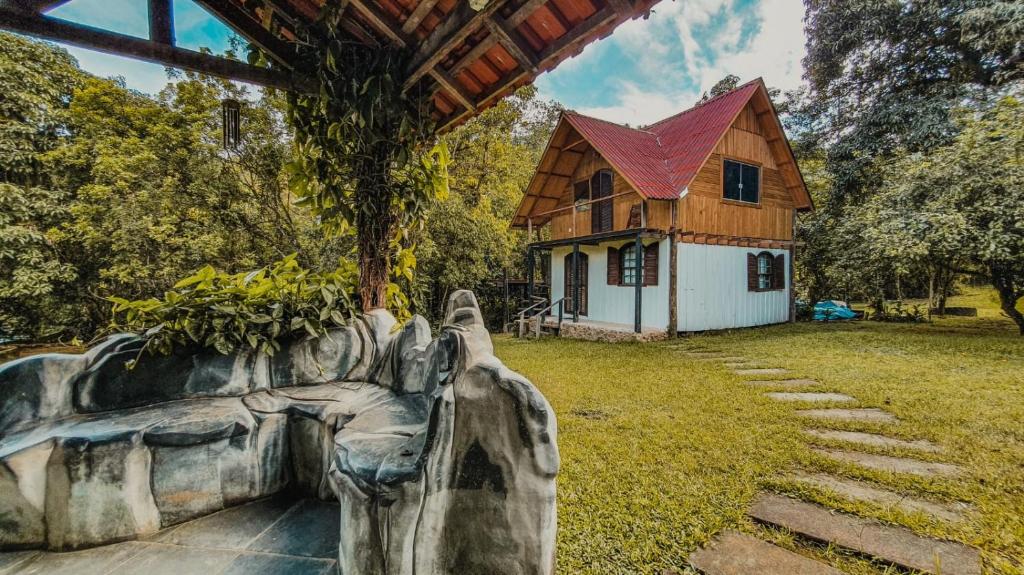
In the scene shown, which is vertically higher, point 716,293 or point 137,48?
point 137,48

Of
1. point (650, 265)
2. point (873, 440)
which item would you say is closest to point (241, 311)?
point (873, 440)

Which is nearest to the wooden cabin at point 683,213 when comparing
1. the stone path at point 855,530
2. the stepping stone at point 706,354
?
the stepping stone at point 706,354

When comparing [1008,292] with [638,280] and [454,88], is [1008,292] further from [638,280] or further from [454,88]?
[454,88]

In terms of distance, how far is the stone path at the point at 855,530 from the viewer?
5.79 ft

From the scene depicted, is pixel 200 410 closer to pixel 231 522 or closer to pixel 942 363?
pixel 231 522

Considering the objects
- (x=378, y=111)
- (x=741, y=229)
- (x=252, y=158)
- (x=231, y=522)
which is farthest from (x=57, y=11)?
(x=741, y=229)

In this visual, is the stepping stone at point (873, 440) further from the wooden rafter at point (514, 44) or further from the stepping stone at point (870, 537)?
the wooden rafter at point (514, 44)

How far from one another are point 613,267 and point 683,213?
89.6 inches

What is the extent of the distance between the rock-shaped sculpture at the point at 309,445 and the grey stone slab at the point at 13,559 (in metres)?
0.04

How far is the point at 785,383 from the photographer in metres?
4.90

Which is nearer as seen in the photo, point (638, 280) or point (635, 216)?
point (638, 280)

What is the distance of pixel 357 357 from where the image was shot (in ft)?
8.77

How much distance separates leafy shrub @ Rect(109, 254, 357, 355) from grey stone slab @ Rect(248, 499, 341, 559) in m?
1.00

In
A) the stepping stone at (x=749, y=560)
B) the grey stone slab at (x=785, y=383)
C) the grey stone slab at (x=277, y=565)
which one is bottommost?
the stepping stone at (x=749, y=560)
